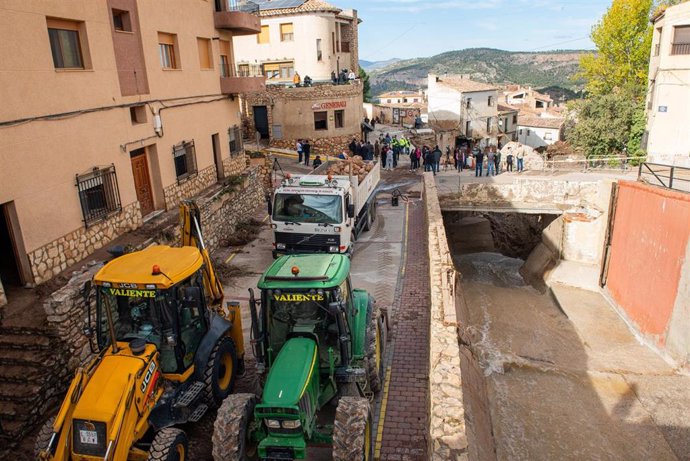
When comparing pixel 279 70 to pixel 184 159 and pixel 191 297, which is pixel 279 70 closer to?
pixel 184 159

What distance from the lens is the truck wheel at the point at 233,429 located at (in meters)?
5.88

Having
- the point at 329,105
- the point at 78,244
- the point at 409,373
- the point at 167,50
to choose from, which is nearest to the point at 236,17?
the point at 167,50

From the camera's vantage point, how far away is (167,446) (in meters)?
6.07

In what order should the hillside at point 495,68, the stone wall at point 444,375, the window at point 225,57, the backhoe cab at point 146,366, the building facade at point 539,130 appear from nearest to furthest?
1. the backhoe cab at point 146,366
2. the stone wall at point 444,375
3. the window at point 225,57
4. the building facade at point 539,130
5. the hillside at point 495,68

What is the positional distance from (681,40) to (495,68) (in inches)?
5169

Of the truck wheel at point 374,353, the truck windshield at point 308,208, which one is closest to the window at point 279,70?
the truck windshield at point 308,208

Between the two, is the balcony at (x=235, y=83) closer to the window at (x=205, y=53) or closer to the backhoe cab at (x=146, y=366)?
the window at (x=205, y=53)

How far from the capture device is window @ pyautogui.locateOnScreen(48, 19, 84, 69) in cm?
1077

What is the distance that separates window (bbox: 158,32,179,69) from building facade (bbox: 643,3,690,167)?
23.0 m

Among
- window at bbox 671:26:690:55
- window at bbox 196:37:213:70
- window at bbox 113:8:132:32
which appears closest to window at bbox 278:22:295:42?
window at bbox 196:37:213:70

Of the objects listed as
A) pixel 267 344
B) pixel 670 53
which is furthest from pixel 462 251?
pixel 267 344

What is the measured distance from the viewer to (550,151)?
40.8m

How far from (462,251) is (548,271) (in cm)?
557

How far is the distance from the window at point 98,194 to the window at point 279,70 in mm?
23001
